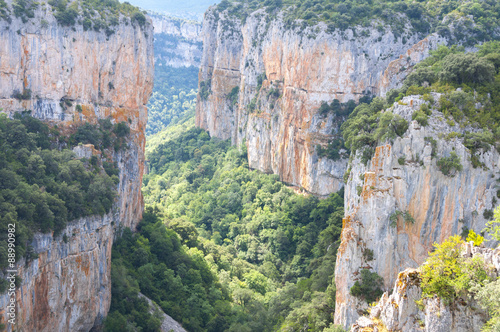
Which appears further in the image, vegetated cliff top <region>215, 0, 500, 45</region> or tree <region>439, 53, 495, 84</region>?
vegetated cliff top <region>215, 0, 500, 45</region>

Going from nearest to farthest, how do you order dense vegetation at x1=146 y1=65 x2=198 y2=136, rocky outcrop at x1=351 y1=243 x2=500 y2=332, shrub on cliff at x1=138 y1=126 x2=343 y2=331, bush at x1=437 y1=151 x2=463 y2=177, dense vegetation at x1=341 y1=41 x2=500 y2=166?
rocky outcrop at x1=351 y1=243 x2=500 y2=332
bush at x1=437 y1=151 x2=463 y2=177
dense vegetation at x1=341 y1=41 x2=500 y2=166
shrub on cliff at x1=138 y1=126 x2=343 y2=331
dense vegetation at x1=146 y1=65 x2=198 y2=136

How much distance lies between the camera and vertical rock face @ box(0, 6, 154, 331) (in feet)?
98.4

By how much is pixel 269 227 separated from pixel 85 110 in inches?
1018

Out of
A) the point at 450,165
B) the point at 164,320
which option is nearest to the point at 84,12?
the point at 164,320

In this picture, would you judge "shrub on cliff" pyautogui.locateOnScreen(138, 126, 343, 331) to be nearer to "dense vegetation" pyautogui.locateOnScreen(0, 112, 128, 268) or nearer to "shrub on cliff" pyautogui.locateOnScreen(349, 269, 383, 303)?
"shrub on cliff" pyautogui.locateOnScreen(349, 269, 383, 303)

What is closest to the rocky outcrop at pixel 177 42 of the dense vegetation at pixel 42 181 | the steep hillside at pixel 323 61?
the steep hillside at pixel 323 61

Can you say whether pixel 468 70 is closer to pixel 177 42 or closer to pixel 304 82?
pixel 304 82

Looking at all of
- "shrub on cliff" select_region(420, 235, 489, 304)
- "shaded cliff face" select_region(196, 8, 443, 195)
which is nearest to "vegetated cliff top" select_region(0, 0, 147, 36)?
"shaded cliff face" select_region(196, 8, 443, 195)

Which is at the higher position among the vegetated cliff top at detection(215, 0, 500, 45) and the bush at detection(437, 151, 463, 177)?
the vegetated cliff top at detection(215, 0, 500, 45)

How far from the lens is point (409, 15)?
61.2 meters

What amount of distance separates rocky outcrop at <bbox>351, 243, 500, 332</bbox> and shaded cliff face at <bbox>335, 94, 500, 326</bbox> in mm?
12694

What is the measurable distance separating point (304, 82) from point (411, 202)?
1211 inches

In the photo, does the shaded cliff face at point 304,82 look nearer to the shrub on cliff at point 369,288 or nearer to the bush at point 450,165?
the bush at point 450,165

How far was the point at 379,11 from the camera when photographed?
60812mm
